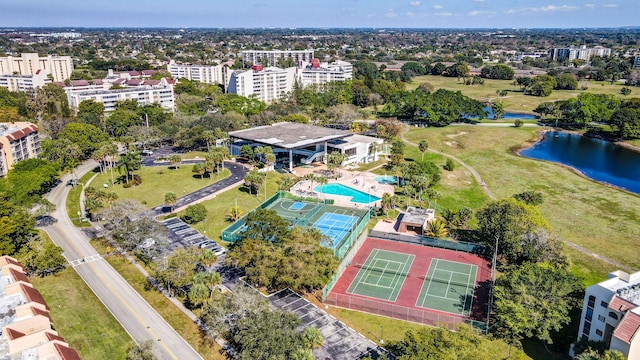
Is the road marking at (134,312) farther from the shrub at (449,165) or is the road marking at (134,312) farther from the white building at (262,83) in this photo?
the white building at (262,83)

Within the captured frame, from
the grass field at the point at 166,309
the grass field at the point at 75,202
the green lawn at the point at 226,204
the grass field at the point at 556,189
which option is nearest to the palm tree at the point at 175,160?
the grass field at the point at 75,202

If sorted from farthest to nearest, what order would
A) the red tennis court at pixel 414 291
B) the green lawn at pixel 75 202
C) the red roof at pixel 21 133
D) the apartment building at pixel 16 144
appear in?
the red roof at pixel 21 133
the apartment building at pixel 16 144
the green lawn at pixel 75 202
the red tennis court at pixel 414 291

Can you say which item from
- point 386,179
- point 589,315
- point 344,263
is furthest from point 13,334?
point 386,179

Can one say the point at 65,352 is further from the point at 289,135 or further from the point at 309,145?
the point at 289,135

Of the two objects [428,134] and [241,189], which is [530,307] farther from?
[428,134]

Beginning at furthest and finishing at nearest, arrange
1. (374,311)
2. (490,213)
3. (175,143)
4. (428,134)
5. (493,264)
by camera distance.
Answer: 1. (428,134)
2. (175,143)
3. (490,213)
4. (493,264)
5. (374,311)

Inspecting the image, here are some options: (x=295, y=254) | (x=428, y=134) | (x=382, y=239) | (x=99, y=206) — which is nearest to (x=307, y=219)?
(x=382, y=239)
